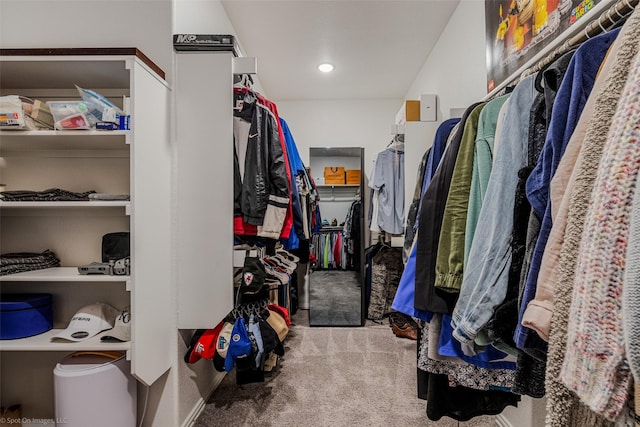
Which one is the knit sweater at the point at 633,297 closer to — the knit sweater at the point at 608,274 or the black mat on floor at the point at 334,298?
the knit sweater at the point at 608,274

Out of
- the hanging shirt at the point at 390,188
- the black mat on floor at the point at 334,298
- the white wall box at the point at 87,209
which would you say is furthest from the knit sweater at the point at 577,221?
the black mat on floor at the point at 334,298

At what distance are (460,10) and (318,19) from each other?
0.98 m

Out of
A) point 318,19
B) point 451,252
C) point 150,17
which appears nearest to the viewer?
point 451,252

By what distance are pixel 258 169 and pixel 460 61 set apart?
64.0 inches

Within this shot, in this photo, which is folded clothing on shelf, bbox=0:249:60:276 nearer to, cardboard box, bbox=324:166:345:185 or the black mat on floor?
the black mat on floor

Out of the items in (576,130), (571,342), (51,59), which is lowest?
(571,342)

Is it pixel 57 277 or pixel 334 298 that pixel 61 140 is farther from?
pixel 334 298

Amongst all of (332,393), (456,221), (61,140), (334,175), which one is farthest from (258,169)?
(334,175)

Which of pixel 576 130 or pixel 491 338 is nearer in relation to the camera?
pixel 576 130

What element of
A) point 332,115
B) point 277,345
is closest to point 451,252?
point 277,345

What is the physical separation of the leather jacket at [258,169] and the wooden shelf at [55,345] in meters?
0.75

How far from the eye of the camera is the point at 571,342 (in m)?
0.44

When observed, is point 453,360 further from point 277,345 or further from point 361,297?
point 361,297

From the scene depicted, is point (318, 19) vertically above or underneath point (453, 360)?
above
